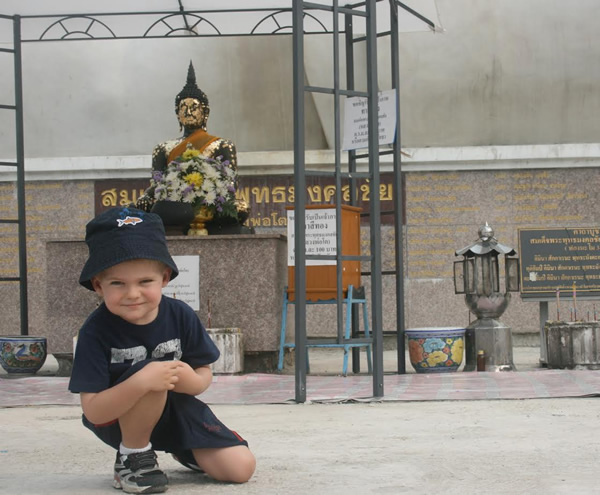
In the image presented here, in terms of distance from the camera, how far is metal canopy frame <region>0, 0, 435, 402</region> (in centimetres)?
678

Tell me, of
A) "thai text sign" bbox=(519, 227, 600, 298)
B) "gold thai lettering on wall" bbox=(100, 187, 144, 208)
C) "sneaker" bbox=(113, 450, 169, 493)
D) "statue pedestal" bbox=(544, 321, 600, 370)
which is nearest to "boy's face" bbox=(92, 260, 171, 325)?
"sneaker" bbox=(113, 450, 169, 493)

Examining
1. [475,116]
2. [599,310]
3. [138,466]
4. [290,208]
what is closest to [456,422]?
[138,466]

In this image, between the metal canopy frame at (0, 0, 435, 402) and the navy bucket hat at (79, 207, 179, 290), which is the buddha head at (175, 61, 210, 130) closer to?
the metal canopy frame at (0, 0, 435, 402)

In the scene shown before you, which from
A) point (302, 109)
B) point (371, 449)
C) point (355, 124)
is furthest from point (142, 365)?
point (355, 124)

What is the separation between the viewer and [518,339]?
13297 mm

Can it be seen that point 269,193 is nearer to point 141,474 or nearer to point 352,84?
point 352,84

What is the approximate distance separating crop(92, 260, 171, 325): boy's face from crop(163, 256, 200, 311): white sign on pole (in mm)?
5622

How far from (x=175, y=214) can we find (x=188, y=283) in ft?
2.25

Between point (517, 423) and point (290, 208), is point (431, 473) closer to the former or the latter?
point (517, 423)

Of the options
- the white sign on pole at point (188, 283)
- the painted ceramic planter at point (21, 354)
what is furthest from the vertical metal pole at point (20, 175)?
the white sign on pole at point (188, 283)

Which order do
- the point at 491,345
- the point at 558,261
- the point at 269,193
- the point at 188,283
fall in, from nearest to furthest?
the point at 491,345, the point at 188,283, the point at 558,261, the point at 269,193

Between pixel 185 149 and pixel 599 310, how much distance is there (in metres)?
5.29

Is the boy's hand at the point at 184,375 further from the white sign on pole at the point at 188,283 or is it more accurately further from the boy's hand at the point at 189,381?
the white sign on pole at the point at 188,283

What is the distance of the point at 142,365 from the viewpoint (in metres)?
3.59
